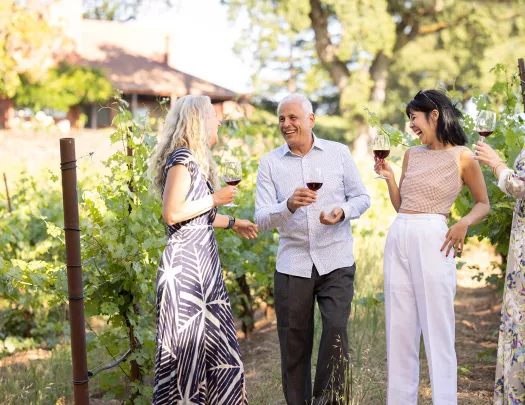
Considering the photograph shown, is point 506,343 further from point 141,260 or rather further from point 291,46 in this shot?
point 291,46

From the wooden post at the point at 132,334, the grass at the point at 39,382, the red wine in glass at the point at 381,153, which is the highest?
the red wine in glass at the point at 381,153

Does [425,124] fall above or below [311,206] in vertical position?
above

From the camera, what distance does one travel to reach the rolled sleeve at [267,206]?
151 inches

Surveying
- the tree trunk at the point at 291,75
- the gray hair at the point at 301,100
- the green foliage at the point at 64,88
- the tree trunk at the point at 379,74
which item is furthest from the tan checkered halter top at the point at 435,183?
the tree trunk at the point at 291,75

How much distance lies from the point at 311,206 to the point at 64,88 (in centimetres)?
2432

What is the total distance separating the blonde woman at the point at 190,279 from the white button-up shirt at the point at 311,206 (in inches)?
24.7

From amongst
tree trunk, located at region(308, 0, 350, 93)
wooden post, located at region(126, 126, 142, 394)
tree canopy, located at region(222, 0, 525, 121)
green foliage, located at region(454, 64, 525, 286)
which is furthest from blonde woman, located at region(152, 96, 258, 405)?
tree trunk, located at region(308, 0, 350, 93)

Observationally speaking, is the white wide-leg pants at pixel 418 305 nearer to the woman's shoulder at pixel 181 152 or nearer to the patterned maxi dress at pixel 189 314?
the patterned maxi dress at pixel 189 314

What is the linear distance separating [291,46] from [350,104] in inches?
337

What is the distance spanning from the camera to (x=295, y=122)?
4.02 m

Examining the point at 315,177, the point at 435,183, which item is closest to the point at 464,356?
the point at 435,183

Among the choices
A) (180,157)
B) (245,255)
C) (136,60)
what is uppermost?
(136,60)

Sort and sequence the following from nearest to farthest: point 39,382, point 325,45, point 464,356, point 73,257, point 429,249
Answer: point 73,257, point 429,249, point 39,382, point 464,356, point 325,45

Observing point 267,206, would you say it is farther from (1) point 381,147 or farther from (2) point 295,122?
(1) point 381,147
